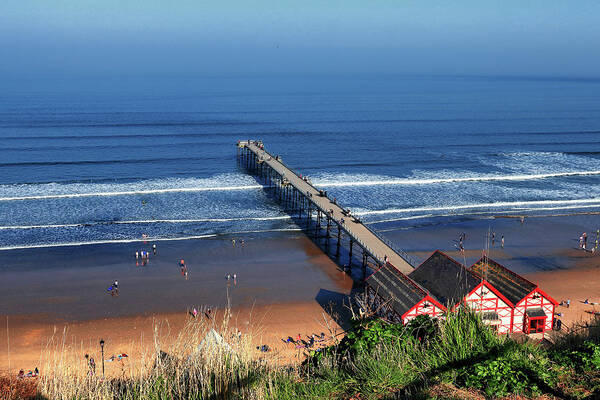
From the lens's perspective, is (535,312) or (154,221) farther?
(154,221)

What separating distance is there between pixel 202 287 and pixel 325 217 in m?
16.5

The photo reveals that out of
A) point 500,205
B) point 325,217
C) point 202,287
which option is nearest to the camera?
point 202,287

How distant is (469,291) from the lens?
21.9 metres

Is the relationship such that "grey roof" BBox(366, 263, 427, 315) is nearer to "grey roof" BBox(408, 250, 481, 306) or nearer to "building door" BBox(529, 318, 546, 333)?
"grey roof" BBox(408, 250, 481, 306)

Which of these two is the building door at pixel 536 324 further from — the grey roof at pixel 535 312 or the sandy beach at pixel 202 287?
the sandy beach at pixel 202 287

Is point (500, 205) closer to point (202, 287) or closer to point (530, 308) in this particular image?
point (530, 308)

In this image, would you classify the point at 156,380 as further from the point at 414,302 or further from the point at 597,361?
the point at 414,302

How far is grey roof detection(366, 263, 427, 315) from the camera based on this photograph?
22.0m

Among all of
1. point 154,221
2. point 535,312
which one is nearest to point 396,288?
point 535,312

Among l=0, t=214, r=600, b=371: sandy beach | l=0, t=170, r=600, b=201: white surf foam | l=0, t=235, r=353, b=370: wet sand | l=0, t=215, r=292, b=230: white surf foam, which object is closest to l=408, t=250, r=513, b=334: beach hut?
l=0, t=214, r=600, b=371: sandy beach

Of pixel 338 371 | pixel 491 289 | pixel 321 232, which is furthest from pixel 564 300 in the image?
pixel 338 371

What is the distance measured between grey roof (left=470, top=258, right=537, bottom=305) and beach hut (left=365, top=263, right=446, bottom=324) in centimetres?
291

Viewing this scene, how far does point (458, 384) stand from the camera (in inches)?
320

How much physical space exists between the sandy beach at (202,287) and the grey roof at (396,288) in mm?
2469
